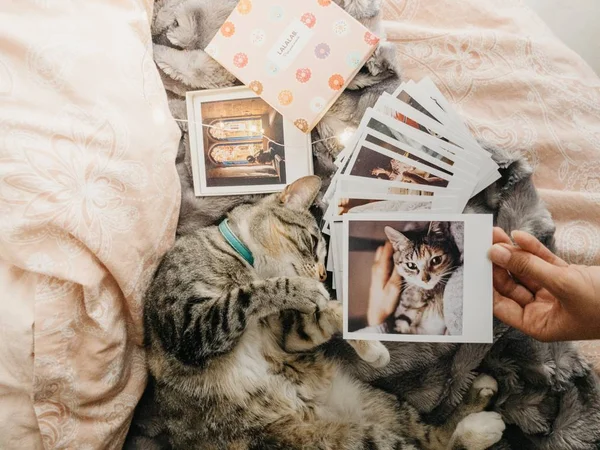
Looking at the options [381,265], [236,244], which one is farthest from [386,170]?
[236,244]

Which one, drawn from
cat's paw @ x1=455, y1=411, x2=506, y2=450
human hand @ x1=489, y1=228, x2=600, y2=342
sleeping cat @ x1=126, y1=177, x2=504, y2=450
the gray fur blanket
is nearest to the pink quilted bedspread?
the gray fur blanket

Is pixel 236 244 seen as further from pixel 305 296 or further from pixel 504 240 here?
pixel 504 240

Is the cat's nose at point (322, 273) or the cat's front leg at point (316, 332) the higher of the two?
the cat's nose at point (322, 273)

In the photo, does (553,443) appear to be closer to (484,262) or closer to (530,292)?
(530,292)

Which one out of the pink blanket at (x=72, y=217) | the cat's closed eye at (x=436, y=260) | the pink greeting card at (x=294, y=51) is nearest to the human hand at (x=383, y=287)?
the cat's closed eye at (x=436, y=260)

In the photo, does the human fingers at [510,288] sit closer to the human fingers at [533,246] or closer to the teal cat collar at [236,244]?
the human fingers at [533,246]

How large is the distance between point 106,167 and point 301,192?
0.57 meters

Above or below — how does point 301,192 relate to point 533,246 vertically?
below

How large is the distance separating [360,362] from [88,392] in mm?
793

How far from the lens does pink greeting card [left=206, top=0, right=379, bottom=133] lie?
1406mm

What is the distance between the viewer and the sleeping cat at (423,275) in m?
1.22

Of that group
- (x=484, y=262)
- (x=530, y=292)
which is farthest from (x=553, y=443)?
(x=484, y=262)

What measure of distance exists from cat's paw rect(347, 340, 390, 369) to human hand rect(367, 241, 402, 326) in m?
0.08

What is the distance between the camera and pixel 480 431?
1.20 meters
